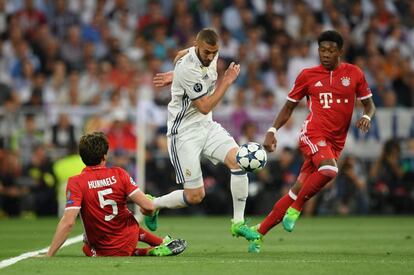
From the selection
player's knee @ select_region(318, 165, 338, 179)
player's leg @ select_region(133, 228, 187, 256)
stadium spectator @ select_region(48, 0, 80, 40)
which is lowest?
player's leg @ select_region(133, 228, 187, 256)

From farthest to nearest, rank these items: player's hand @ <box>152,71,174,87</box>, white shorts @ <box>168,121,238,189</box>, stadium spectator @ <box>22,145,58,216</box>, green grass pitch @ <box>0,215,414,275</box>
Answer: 1. stadium spectator @ <box>22,145,58,216</box>
2. player's hand @ <box>152,71,174,87</box>
3. white shorts @ <box>168,121,238,189</box>
4. green grass pitch @ <box>0,215,414,275</box>

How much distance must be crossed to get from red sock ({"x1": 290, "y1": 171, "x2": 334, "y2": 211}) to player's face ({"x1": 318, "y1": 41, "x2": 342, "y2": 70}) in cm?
118

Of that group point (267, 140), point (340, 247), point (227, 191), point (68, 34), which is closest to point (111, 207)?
point (267, 140)

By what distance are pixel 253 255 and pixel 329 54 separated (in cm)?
236

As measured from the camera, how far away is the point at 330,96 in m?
11.5

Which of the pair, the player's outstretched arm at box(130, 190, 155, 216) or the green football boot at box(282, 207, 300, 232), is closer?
the player's outstretched arm at box(130, 190, 155, 216)

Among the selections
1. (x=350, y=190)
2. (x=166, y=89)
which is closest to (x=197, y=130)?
(x=350, y=190)

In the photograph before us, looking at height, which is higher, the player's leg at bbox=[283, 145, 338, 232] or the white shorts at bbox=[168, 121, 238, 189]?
the white shorts at bbox=[168, 121, 238, 189]

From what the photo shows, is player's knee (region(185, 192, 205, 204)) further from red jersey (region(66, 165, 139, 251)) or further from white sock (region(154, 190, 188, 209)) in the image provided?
red jersey (region(66, 165, 139, 251))

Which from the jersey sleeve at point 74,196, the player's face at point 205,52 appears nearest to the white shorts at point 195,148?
the player's face at point 205,52

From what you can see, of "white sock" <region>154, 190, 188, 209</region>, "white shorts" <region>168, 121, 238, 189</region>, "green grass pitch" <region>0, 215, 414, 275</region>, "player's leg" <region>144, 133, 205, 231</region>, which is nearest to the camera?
"green grass pitch" <region>0, 215, 414, 275</region>

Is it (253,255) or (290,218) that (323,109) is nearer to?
(290,218)

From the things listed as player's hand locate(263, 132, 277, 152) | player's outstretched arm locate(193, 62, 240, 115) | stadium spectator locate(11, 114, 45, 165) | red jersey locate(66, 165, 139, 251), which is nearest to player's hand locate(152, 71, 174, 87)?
player's outstretched arm locate(193, 62, 240, 115)

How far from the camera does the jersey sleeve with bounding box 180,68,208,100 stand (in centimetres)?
1109
